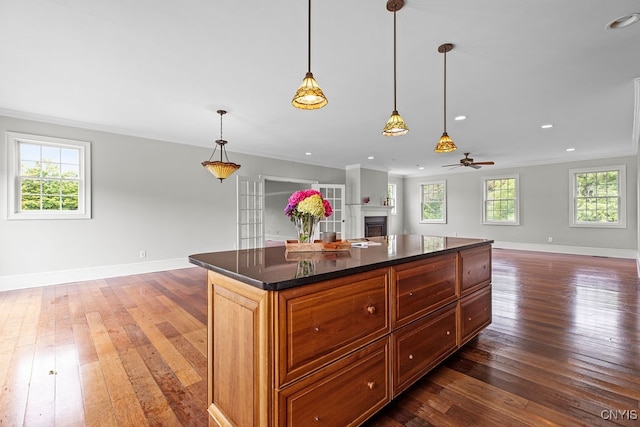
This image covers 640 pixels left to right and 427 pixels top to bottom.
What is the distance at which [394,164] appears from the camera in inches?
341

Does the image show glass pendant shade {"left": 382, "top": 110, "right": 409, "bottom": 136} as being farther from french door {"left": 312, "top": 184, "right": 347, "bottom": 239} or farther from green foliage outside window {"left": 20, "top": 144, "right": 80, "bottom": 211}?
french door {"left": 312, "top": 184, "right": 347, "bottom": 239}

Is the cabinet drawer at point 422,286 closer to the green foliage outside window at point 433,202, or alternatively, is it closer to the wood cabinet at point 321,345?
the wood cabinet at point 321,345

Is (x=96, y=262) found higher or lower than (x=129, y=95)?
lower

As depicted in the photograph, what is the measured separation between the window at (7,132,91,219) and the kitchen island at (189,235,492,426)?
444cm

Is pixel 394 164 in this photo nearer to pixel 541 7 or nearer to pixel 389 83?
pixel 389 83

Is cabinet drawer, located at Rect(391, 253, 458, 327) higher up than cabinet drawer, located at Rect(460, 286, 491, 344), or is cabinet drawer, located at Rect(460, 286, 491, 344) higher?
cabinet drawer, located at Rect(391, 253, 458, 327)

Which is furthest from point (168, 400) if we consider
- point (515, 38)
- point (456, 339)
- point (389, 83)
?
point (515, 38)

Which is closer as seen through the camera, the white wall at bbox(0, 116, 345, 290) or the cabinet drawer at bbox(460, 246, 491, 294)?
the cabinet drawer at bbox(460, 246, 491, 294)

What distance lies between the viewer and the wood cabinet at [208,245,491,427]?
45.4 inches

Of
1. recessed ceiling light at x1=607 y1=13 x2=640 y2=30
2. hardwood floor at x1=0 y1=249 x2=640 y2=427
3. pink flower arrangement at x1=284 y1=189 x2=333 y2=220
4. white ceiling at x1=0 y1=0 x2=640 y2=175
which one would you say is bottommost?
hardwood floor at x1=0 y1=249 x2=640 y2=427

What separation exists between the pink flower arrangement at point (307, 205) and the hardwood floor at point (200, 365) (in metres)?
1.23

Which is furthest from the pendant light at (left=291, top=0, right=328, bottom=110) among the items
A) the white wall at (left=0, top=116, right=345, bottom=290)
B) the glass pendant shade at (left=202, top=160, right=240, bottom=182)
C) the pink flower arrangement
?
the white wall at (left=0, top=116, right=345, bottom=290)

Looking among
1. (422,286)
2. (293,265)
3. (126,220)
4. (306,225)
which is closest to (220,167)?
(126,220)

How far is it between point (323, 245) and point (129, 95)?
10.8 ft
